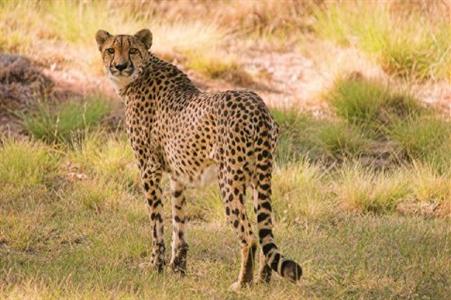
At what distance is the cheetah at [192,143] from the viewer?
18.6 feet

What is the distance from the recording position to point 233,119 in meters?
5.66

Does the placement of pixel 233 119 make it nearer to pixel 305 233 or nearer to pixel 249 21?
pixel 305 233

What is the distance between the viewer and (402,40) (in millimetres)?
10758

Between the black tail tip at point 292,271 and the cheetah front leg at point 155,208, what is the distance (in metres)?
1.27

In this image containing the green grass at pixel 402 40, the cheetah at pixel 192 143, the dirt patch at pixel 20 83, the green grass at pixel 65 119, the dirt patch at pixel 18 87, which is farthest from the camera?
the green grass at pixel 402 40

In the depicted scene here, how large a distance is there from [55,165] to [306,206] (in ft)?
7.18

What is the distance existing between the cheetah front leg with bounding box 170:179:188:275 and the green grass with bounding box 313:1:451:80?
4.36 m

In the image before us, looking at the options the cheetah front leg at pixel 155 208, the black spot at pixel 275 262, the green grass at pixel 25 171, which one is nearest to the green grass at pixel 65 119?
the green grass at pixel 25 171

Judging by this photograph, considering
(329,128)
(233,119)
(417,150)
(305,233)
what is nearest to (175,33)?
(329,128)

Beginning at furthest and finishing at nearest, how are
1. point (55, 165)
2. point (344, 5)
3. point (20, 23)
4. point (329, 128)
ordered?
point (344, 5) < point (20, 23) < point (329, 128) < point (55, 165)

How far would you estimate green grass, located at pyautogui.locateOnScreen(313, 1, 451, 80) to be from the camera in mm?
10664

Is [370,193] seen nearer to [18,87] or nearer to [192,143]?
[192,143]

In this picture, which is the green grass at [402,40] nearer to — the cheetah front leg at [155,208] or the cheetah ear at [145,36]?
the cheetah ear at [145,36]

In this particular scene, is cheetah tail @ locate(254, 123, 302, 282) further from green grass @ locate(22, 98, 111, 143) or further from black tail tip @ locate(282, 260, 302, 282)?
green grass @ locate(22, 98, 111, 143)
